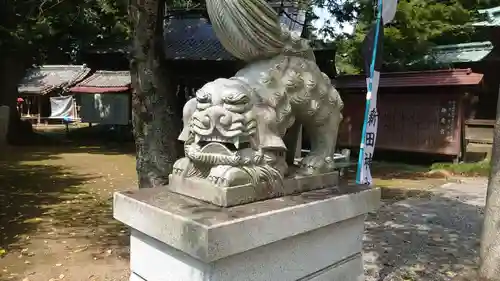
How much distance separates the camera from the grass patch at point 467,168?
11.4 meters

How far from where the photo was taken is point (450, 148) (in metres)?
12.6

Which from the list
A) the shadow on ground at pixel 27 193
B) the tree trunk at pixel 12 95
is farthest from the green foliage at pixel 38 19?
the shadow on ground at pixel 27 193

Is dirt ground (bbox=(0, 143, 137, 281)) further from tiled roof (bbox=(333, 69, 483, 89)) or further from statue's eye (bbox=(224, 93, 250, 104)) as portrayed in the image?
tiled roof (bbox=(333, 69, 483, 89))

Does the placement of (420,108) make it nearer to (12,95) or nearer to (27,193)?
(27,193)

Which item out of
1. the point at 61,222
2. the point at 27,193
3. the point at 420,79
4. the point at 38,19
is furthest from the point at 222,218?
the point at 38,19

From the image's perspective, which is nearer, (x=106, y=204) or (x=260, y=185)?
(x=260, y=185)

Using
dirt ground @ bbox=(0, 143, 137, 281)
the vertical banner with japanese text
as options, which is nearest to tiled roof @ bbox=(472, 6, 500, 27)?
the vertical banner with japanese text

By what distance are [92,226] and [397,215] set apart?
14.9ft

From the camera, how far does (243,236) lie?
1.99 metres

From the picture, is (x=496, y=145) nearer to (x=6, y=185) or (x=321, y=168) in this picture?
(x=321, y=168)

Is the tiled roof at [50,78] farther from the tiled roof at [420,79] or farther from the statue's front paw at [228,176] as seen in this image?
the statue's front paw at [228,176]

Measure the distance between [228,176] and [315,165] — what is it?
2.75 ft

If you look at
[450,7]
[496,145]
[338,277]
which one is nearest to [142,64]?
[338,277]

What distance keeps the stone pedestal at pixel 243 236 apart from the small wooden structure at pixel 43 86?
2535 cm
